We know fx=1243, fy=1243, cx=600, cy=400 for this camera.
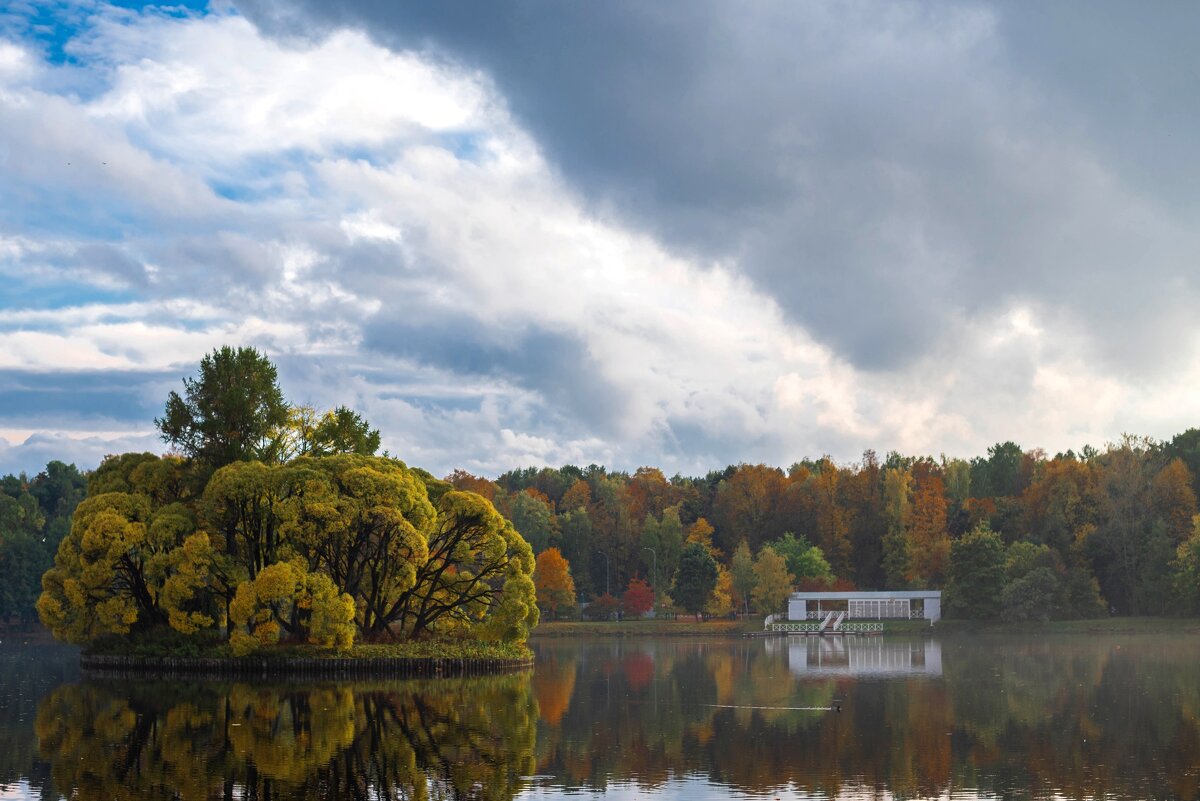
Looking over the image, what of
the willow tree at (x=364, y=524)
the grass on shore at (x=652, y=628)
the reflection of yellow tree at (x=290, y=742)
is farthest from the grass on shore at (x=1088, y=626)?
the reflection of yellow tree at (x=290, y=742)

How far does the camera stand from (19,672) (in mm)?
70938

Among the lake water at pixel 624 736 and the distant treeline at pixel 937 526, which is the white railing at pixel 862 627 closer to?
the distant treeline at pixel 937 526

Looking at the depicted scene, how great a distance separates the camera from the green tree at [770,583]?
12306 cm

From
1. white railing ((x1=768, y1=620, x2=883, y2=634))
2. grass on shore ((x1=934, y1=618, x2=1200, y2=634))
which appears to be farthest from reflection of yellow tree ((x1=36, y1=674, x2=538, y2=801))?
grass on shore ((x1=934, y1=618, x2=1200, y2=634))

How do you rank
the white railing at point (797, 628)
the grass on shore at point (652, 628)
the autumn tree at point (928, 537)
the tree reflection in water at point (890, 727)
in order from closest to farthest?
the tree reflection in water at point (890, 727), the white railing at point (797, 628), the grass on shore at point (652, 628), the autumn tree at point (928, 537)

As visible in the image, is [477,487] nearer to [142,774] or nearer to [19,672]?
[19,672]

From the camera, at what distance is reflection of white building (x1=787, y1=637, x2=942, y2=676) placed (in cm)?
6550

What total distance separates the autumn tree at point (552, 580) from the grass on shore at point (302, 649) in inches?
2162

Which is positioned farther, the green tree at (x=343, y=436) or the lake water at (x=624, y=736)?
the green tree at (x=343, y=436)

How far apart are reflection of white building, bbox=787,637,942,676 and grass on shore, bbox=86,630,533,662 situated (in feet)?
53.0

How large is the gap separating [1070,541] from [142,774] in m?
108

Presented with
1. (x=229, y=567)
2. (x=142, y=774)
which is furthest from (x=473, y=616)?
(x=142, y=774)

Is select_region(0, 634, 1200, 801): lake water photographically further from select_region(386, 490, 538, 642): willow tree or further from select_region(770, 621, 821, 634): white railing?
select_region(770, 621, 821, 634): white railing

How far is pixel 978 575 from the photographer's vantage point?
109500mm
